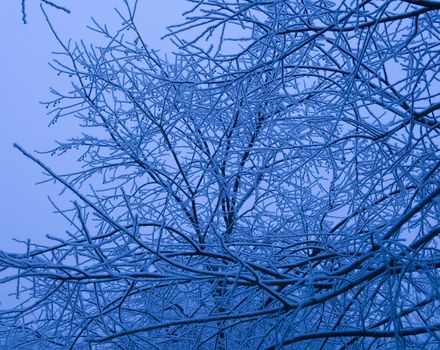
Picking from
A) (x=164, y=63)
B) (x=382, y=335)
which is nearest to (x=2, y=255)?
(x=382, y=335)

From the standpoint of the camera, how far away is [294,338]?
2.64 m

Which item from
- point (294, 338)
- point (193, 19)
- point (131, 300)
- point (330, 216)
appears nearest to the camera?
point (294, 338)

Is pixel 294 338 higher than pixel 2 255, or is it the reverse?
pixel 2 255

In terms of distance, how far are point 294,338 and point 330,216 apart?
2.36m

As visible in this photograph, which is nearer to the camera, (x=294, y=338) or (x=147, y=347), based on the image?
(x=294, y=338)

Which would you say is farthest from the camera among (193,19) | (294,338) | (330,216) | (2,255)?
(330,216)

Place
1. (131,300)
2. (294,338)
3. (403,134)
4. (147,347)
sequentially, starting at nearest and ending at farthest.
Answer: (294,338)
(403,134)
(147,347)
(131,300)

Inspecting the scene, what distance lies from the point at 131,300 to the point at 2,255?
2.43 meters

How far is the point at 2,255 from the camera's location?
224 cm

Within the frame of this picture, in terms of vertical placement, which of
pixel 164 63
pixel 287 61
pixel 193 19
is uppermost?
pixel 164 63

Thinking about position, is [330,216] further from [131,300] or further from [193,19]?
[193,19]

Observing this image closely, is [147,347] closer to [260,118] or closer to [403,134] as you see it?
[403,134]

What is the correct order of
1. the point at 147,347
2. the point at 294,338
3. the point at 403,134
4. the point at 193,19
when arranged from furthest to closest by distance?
the point at 147,347 → the point at 403,134 → the point at 193,19 → the point at 294,338

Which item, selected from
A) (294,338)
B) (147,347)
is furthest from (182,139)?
(294,338)
